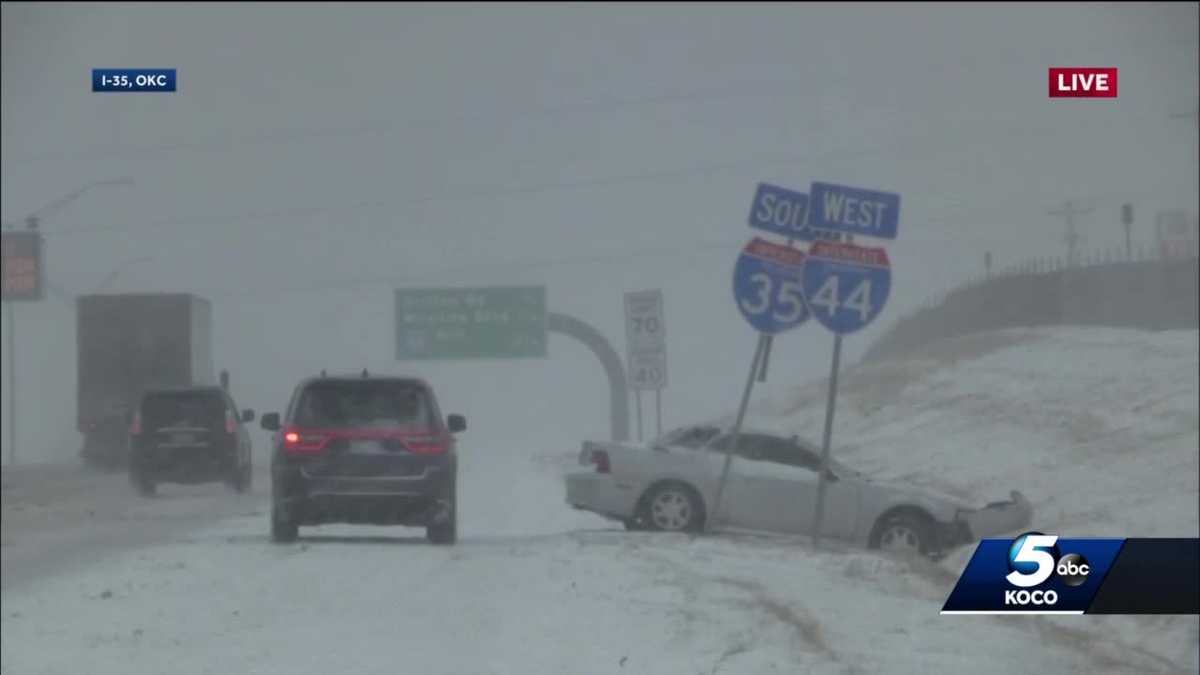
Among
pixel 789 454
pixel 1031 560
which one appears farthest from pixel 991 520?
pixel 1031 560

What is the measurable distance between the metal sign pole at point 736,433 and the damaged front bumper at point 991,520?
240 centimetres

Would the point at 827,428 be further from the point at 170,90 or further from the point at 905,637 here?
the point at 170,90

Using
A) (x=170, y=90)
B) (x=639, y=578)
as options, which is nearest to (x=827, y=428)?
(x=639, y=578)

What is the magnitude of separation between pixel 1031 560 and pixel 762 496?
47.7 feet

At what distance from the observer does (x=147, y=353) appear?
17.8 metres

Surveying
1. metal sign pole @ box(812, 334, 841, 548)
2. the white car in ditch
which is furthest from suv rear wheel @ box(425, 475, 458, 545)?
the white car in ditch

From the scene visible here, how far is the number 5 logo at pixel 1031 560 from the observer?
289 inches

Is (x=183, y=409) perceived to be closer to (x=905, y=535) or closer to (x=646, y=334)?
(x=646, y=334)

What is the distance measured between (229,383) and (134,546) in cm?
933

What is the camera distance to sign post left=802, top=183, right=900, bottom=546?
653 inches

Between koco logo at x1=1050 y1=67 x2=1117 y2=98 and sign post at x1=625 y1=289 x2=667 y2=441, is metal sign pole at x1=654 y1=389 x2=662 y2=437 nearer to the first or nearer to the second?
sign post at x1=625 y1=289 x2=667 y2=441

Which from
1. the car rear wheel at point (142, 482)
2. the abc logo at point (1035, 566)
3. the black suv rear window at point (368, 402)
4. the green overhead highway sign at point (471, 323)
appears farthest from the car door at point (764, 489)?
the abc logo at point (1035, 566)

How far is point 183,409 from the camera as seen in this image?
13.2 metres

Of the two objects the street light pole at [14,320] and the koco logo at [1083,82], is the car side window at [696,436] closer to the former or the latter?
the street light pole at [14,320]
